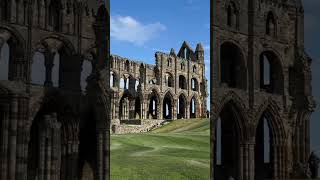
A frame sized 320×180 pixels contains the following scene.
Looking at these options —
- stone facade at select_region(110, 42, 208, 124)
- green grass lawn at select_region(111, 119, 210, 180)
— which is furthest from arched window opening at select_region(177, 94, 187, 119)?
green grass lawn at select_region(111, 119, 210, 180)

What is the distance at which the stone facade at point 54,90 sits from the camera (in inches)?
1046

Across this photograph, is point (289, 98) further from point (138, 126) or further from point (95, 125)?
point (138, 126)

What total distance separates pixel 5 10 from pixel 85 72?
533cm

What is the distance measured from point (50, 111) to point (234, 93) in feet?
36.7

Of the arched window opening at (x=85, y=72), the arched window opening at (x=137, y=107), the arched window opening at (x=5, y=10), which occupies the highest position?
the arched window opening at (x=5, y=10)

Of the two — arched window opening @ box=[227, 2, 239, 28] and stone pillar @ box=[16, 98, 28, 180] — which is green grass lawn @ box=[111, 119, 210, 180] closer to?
stone pillar @ box=[16, 98, 28, 180]

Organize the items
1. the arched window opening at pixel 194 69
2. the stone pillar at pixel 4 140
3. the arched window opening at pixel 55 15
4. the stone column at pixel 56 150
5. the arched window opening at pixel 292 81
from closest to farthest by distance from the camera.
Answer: the stone pillar at pixel 4 140 → the stone column at pixel 56 150 → the arched window opening at pixel 55 15 → the arched window opening at pixel 292 81 → the arched window opening at pixel 194 69

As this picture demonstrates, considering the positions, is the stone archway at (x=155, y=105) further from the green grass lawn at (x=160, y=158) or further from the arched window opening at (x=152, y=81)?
the green grass lawn at (x=160, y=158)

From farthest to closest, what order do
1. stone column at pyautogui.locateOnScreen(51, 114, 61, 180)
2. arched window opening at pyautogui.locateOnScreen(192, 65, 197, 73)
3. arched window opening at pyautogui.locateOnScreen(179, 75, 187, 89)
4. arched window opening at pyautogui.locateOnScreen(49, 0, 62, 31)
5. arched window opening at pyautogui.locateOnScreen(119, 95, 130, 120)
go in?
arched window opening at pyautogui.locateOnScreen(179, 75, 187, 89)
arched window opening at pyautogui.locateOnScreen(192, 65, 197, 73)
arched window opening at pyautogui.locateOnScreen(119, 95, 130, 120)
arched window opening at pyautogui.locateOnScreen(49, 0, 62, 31)
stone column at pyautogui.locateOnScreen(51, 114, 61, 180)

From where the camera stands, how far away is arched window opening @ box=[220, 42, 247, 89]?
113 feet

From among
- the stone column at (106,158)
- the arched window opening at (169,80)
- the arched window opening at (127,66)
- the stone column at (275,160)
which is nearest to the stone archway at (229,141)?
the stone column at (275,160)

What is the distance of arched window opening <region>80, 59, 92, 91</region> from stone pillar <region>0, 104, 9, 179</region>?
432 cm

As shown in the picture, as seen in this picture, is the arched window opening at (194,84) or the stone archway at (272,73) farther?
the arched window opening at (194,84)

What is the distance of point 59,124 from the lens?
90.4ft
